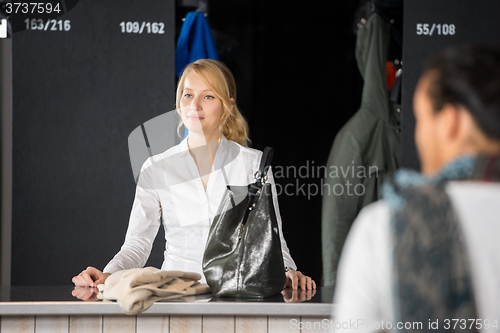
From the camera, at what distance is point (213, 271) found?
1.36 metres

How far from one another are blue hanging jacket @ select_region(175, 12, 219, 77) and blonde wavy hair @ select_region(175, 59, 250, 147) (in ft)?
1.23

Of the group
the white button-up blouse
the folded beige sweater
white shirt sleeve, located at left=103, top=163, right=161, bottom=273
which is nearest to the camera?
the folded beige sweater

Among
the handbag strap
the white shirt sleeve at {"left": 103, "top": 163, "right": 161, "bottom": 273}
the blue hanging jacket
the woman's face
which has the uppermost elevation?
the blue hanging jacket

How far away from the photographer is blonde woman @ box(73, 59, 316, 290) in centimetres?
191

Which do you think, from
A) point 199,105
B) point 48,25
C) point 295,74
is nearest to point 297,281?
point 199,105

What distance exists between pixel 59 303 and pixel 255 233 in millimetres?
540

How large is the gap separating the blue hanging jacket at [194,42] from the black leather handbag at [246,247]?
1228 millimetres

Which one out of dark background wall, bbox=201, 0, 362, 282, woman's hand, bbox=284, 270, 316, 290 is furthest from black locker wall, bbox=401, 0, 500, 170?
woman's hand, bbox=284, 270, 316, 290

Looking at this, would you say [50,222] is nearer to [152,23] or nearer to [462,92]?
[152,23]

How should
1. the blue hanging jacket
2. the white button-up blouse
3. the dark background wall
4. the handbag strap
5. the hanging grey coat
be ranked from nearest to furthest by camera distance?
1. the handbag strap
2. the white button-up blouse
3. the blue hanging jacket
4. the hanging grey coat
5. the dark background wall

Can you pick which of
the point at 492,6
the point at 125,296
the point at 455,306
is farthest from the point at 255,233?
the point at 492,6

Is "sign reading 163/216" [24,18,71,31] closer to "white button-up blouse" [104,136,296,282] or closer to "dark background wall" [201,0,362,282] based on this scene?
"white button-up blouse" [104,136,296,282]

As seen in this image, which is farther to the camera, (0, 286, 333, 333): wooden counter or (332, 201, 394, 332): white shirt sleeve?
(0, 286, 333, 333): wooden counter

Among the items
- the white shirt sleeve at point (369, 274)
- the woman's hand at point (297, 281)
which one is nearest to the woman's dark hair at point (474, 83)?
the white shirt sleeve at point (369, 274)
